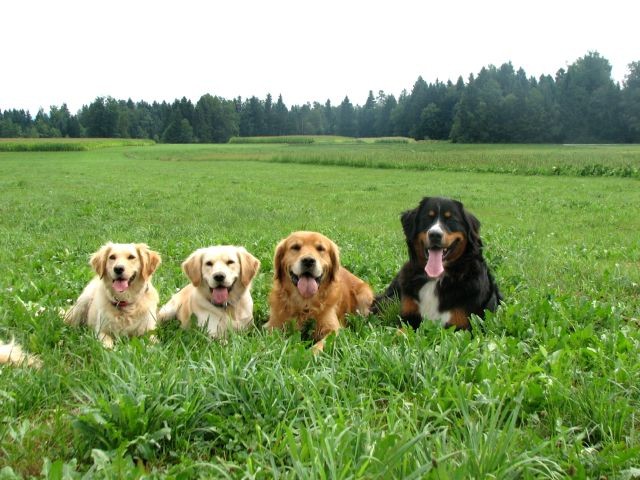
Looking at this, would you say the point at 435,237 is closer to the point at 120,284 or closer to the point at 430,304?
the point at 430,304

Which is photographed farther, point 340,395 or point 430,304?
point 430,304

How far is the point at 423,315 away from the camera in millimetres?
4715

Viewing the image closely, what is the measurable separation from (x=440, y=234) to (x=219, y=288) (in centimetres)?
201

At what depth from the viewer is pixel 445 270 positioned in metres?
4.74

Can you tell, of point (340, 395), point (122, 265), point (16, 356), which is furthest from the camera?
point (122, 265)

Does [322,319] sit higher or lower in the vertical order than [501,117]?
lower

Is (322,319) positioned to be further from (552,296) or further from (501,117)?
(501,117)

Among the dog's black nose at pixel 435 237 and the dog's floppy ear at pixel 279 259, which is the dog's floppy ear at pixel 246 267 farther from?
the dog's black nose at pixel 435 237

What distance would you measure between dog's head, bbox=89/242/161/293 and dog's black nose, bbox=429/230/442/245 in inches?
101

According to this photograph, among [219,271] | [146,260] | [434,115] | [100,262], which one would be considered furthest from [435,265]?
[434,115]

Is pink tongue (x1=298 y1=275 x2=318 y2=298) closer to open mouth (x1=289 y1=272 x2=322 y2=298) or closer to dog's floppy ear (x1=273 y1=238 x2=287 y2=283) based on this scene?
open mouth (x1=289 y1=272 x2=322 y2=298)

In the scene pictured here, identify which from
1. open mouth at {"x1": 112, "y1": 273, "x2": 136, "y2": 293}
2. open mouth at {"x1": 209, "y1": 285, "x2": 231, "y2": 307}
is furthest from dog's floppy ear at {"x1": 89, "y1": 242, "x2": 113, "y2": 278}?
open mouth at {"x1": 209, "y1": 285, "x2": 231, "y2": 307}

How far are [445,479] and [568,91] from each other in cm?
9690

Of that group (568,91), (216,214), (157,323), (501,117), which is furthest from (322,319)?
(568,91)
